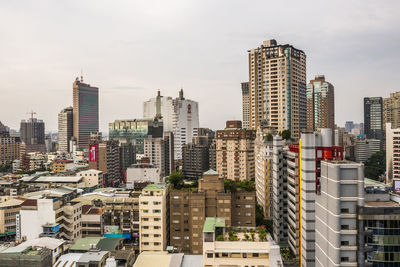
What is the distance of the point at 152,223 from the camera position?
3784 cm

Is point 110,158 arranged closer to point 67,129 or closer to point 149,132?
point 149,132

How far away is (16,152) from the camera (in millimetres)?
126625

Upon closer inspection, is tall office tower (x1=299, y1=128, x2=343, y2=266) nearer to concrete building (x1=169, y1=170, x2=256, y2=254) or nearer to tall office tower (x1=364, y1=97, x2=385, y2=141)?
concrete building (x1=169, y1=170, x2=256, y2=254)

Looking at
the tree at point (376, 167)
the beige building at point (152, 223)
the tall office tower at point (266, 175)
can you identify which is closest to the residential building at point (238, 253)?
the beige building at point (152, 223)

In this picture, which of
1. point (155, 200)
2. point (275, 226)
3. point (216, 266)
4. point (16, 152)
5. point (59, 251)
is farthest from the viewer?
point (16, 152)

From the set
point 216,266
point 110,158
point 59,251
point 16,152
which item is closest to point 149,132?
point 110,158

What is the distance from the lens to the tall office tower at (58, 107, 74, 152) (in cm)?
15662

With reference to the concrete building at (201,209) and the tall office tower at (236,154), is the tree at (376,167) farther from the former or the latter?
the concrete building at (201,209)

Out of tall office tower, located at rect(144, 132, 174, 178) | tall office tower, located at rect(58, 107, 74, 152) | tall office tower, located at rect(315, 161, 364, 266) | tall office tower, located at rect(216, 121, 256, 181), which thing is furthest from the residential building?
tall office tower, located at rect(58, 107, 74, 152)

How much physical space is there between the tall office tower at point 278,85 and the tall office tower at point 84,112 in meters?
102

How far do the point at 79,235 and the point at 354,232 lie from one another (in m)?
32.1

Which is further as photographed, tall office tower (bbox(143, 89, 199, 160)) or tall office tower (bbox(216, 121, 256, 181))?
tall office tower (bbox(143, 89, 199, 160))

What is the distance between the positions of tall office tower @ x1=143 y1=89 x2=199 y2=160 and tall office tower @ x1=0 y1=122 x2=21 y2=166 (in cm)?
5018

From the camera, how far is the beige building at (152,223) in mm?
37594
